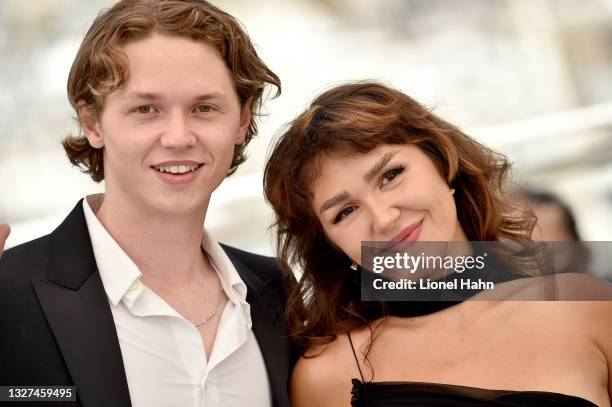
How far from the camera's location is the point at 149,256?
7.13ft

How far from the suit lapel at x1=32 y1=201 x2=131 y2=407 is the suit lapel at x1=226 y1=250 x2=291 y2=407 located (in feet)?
1.41

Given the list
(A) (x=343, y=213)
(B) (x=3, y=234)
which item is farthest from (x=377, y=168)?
(B) (x=3, y=234)

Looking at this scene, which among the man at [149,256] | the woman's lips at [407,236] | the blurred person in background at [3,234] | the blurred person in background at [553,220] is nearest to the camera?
the blurred person in background at [3,234]

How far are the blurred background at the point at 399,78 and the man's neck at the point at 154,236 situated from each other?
2.30 m

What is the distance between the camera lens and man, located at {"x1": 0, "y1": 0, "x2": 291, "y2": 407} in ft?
6.20

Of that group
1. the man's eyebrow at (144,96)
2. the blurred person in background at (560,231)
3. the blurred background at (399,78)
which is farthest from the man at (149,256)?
the blurred background at (399,78)

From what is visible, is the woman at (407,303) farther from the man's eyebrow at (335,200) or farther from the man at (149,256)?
the man at (149,256)

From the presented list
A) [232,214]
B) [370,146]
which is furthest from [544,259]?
[232,214]

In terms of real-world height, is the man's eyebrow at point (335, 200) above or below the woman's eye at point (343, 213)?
above

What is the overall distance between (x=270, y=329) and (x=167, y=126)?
633mm

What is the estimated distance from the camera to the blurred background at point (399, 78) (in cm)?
446

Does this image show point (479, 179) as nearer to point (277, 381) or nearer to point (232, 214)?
point (277, 381)

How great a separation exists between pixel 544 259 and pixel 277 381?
2.71ft

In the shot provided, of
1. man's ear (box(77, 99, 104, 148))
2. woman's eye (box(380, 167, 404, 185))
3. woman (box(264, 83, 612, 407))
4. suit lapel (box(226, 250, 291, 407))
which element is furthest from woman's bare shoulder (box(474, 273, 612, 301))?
man's ear (box(77, 99, 104, 148))
